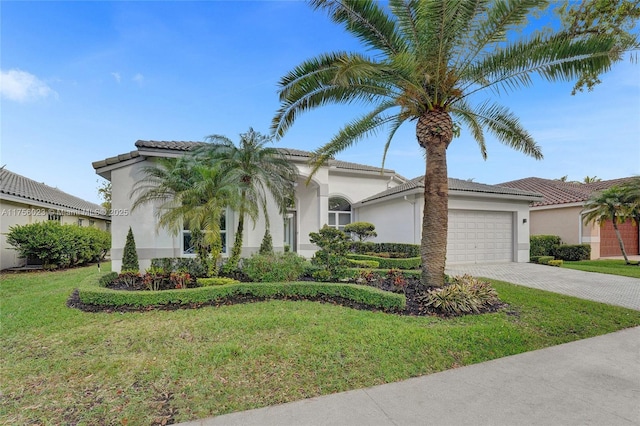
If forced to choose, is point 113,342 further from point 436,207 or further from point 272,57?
point 272,57

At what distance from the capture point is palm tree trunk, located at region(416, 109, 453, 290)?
311 inches

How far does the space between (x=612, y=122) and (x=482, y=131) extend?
316 inches

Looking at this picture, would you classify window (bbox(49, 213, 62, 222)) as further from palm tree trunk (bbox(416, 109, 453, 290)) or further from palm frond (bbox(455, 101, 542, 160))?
palm frond (bbox(455, 101, 542, 160))

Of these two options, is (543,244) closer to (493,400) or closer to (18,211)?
(493,400)

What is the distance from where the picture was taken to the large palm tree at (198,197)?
9234 mm

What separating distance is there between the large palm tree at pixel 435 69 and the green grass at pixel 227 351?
8.61ft

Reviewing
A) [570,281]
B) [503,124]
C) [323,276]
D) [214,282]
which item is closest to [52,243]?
[214,282]

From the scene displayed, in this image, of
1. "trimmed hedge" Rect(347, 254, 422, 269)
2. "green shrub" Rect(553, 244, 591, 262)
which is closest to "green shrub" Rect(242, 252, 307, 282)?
"trimmed hedge" Rect(347, 254, 422, 269)

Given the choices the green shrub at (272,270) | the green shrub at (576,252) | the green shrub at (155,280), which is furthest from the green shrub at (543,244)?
the green shrub at (155,280)

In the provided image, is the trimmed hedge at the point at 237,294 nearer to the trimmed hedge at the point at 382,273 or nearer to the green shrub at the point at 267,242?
the trimmed hedge at the point at 382,273

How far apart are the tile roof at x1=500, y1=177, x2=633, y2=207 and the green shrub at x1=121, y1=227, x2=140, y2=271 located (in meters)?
24.3

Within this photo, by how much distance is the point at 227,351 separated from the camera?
4.89m

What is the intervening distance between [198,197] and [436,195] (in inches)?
282

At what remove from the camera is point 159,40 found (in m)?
10.4
